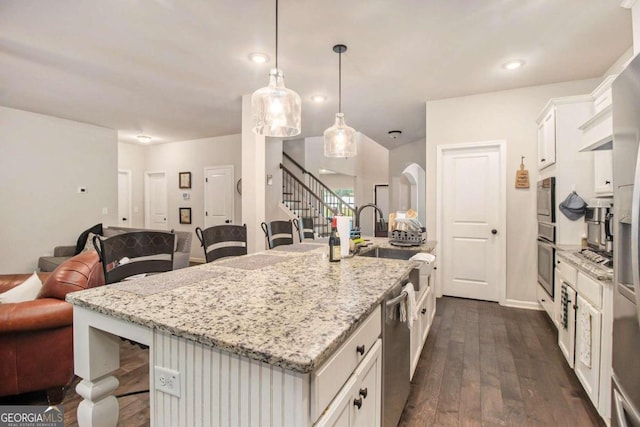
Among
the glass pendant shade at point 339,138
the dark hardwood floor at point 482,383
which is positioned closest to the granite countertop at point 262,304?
the dark hardwood floor at point 482,383

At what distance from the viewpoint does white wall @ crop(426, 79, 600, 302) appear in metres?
3.60

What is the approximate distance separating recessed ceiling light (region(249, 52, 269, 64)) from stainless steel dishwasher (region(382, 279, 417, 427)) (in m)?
2.44

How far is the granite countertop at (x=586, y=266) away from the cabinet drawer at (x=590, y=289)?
4 centimetres

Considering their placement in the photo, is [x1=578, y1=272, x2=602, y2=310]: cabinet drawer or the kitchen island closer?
the kitchen island

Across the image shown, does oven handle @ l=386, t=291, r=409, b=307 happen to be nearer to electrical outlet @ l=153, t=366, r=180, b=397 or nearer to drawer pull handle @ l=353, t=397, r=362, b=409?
drawer pull handle @ l=353, t=397, r=362, b=409

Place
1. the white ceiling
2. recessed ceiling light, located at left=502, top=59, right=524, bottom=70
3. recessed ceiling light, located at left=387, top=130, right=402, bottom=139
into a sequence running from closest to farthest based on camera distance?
the white ceiling < recessed ceiling light, located at left=502, top=59, right=524, bottom=70 < recessed ceiling light, located at left=387, top=130, right=402, bottom=139

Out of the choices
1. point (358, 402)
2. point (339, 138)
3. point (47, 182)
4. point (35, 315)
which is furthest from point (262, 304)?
point (47, 182)

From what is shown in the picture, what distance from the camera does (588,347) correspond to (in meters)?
1.81

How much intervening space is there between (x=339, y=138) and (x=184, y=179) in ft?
16.9

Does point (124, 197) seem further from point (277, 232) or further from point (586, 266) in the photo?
point (586, 266)

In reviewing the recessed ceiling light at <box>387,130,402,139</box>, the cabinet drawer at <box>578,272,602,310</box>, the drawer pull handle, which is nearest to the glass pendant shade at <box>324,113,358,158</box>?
the cabinet drawer at <box>578,272,602,310</box>

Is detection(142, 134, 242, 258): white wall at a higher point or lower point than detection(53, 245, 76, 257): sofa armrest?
higher

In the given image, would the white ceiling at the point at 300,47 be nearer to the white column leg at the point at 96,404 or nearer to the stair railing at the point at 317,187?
the white column leg at the point at 96,404

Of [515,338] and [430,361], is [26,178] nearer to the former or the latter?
[430,361]
